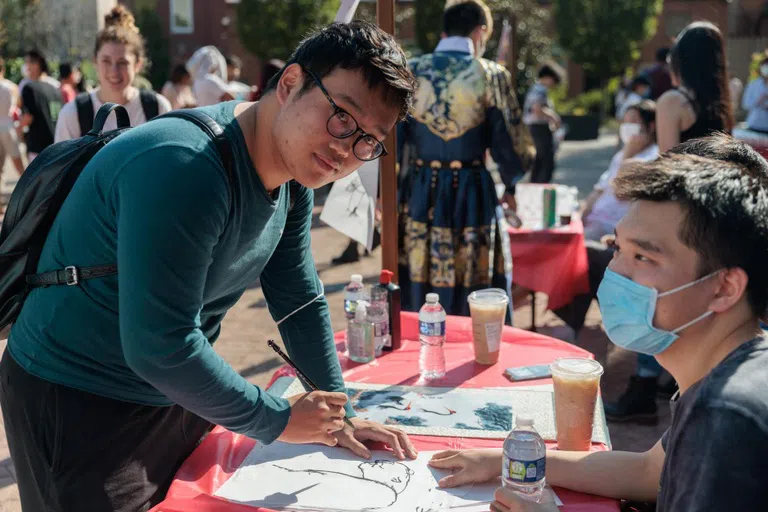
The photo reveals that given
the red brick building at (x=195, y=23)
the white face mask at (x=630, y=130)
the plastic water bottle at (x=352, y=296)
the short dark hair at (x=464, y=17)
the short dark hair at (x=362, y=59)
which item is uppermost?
→ the red brick building at (x=195, y=23)

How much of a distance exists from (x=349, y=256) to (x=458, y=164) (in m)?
3.16

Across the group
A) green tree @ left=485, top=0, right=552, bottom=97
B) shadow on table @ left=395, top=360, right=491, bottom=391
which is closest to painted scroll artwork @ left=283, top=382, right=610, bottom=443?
shadow on table @ left=395, top=360, right=491, bottom=391

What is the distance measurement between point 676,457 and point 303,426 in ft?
2.38

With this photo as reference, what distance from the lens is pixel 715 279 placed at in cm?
152

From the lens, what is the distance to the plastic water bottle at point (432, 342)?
250cm

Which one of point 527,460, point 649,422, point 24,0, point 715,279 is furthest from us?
point 24,0

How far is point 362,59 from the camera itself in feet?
5.26

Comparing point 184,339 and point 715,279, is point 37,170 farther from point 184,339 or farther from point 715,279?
point 715,279

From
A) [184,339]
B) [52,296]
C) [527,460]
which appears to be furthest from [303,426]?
[52,296]

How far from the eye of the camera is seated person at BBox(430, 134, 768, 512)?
1.31m

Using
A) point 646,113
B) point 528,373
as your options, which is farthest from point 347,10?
point 646,113

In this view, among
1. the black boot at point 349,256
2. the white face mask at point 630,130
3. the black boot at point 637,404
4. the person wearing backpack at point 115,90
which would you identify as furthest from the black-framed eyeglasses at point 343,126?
the black boot at point 349,256

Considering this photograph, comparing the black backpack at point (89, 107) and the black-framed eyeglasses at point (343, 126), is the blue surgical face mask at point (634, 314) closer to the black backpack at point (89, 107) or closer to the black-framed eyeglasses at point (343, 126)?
the black-framed eyeglasses at point (343, 126)

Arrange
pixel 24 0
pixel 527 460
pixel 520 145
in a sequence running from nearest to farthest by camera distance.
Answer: pixel 527 460
pixel 520 145
pixel 24 0
